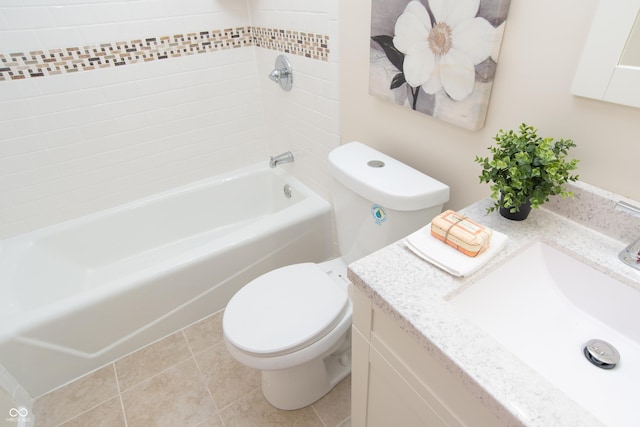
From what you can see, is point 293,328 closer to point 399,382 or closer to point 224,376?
point 399,382

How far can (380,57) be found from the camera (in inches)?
44.7

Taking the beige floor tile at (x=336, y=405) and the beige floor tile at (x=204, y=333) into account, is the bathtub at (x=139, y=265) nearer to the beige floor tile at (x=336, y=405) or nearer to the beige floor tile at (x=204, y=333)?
the beige floor tile at (x=204, y=333)

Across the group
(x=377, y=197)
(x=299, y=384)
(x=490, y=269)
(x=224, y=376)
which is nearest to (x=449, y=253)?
(x=490, y=269)

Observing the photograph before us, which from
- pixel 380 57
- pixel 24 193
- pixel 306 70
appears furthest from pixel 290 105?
pixel 24 193

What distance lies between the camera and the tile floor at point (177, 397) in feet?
4.48

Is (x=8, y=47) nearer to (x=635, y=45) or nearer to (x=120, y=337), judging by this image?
(x=120, y=337)

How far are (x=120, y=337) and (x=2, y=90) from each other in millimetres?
1163

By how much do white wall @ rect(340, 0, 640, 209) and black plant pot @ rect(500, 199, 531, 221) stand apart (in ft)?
0.43

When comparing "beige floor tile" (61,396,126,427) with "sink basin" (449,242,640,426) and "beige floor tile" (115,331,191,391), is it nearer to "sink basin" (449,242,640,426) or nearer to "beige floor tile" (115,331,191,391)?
"beige floor tile" (115,331,191,391)

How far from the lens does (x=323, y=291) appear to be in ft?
4.16

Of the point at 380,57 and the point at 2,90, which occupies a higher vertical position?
the point at 380,57

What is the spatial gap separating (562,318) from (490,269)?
21cm

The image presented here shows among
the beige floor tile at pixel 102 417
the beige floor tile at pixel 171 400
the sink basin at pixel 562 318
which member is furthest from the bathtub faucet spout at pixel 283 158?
the sink basin at pixel 562 318

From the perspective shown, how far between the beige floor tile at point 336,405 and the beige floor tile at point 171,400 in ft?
1.39
